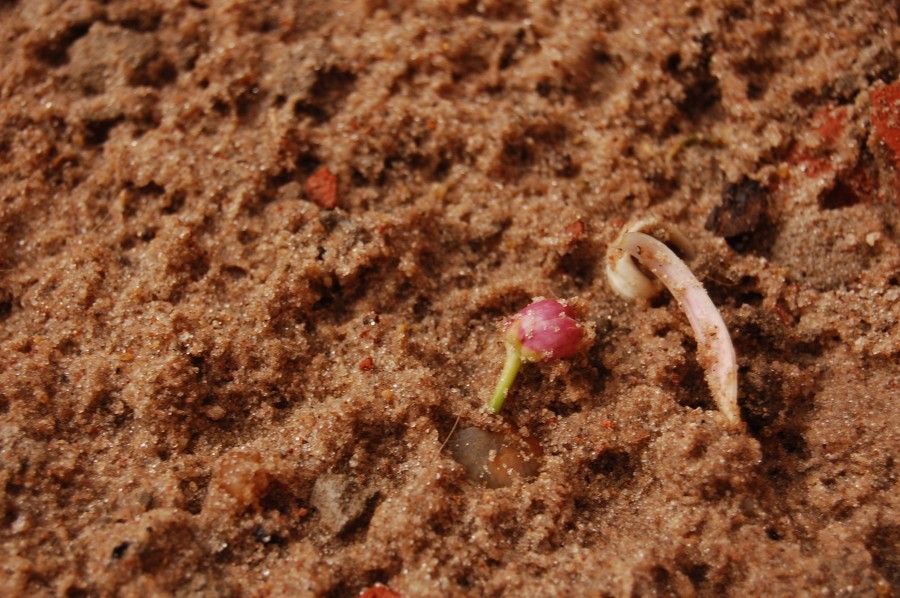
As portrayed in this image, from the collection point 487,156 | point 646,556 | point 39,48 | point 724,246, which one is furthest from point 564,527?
point 39,48

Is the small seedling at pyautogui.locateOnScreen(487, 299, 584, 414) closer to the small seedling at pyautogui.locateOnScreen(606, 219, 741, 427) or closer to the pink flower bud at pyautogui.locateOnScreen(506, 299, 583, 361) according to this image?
the pink flower bud at pyautogui.locateOnScreen(506, 299, 583, 361)

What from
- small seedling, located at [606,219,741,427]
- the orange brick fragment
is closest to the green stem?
small seedling, located at [606,219,741,427]

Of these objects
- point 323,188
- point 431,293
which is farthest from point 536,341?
point 323,188

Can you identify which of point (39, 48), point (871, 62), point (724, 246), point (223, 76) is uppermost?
point (39, 48)

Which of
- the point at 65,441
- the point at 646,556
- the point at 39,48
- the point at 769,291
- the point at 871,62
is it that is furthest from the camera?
the point at 39,48

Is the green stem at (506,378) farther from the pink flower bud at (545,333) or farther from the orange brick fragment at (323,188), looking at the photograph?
the orange brick fragment at (323,188)

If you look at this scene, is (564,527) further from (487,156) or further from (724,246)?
(487,156)

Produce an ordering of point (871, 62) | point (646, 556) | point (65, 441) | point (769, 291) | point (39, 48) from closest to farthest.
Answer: point (646, 556)
point (65, 441)
point (769, 291)
point (871, 62)
point (39, 48)
